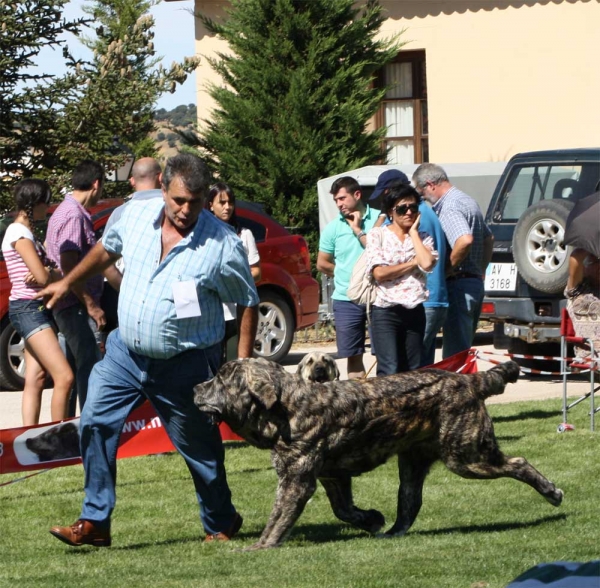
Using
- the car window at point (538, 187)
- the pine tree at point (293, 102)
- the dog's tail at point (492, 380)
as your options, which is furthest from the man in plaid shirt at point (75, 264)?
the pine tree at point (293, 102)

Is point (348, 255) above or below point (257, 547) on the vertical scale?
above

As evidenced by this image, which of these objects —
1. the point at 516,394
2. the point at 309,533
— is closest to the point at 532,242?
the point at 516,394

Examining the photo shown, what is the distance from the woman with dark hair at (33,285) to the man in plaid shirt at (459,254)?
274 centimetres

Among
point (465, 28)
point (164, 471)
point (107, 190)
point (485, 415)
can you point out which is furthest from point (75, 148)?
point (465, 28)

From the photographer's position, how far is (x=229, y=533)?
6449mm

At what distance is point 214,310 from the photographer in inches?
243

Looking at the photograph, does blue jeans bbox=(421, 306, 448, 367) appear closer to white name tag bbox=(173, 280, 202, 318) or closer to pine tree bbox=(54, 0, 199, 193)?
white name tag bbox=(173, 280, 202, 318)

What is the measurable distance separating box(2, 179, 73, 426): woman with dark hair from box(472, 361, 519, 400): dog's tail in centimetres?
320

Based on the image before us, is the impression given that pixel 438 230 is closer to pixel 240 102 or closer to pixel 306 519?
pixel 306 519

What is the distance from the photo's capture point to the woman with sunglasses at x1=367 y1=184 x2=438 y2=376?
8.00m

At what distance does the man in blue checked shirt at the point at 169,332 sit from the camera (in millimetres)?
6008

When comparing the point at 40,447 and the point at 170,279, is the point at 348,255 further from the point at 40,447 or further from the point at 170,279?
the point at 170,279

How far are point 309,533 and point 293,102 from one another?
1346 cm

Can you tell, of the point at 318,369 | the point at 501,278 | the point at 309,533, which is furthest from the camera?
the point at 501,278
